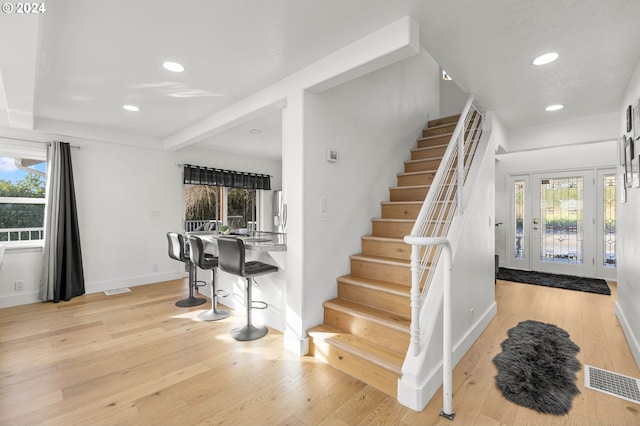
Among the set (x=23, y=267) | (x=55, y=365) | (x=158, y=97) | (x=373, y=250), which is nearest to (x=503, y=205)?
(x=373, y=250)

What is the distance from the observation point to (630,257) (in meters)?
2.77

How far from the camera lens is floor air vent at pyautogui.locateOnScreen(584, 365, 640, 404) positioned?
6.70ft

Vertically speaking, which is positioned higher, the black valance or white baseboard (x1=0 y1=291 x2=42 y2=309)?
the black valance

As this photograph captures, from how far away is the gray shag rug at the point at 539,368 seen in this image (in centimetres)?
197

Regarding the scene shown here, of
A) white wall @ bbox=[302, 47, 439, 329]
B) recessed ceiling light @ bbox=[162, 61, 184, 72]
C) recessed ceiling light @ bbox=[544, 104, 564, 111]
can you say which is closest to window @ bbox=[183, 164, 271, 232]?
recessed ceiling light @ bbox=[162, 61, 184, 72]

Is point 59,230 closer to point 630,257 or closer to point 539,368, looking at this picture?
point 539,368

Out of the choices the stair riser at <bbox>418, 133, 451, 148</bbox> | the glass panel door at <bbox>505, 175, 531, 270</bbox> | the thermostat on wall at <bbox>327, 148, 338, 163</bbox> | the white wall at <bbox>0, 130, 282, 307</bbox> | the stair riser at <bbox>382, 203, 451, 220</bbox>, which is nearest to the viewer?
the thermostat on wall at <bbox>327, 148, 338, 163</bbox>

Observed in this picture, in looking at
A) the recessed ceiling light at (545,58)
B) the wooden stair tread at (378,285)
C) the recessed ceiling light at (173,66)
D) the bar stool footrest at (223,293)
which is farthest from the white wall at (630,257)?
the bar stool footrest at (223,293)

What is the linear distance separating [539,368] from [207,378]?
2.50 meters

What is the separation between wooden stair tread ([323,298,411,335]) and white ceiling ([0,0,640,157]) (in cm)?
203

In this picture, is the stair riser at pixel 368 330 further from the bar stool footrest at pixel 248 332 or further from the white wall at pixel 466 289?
the bar stool footrest at pixel 248 332

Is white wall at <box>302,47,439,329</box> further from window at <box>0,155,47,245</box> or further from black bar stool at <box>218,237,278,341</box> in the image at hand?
window at <box>0,155,47,245</box>

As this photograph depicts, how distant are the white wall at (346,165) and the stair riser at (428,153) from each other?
0.10m

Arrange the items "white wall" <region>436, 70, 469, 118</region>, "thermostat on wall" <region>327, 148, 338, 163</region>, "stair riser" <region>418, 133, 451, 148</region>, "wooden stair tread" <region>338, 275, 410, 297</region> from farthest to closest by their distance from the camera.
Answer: "white wall" <region>436, 70, 469, 118</region> < "stair riser" <region>418, 133, 451, 148</region> < "thermostat on wall" <region>327, 148, 338, 163</region> < "wooden stair tread" <region>338, 275, 410, 297</region>
